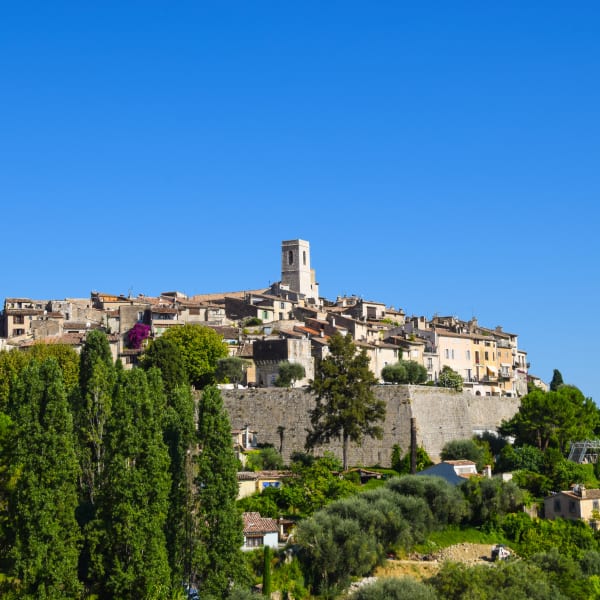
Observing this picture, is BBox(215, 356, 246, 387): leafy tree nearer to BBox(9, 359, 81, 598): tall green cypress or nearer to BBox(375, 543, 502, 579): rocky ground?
BBox(375, 543, 502, 579): rocky ground

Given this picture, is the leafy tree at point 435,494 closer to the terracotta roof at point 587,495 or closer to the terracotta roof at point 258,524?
the terracotta roof at point 587,495

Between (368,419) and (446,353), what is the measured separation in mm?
26520

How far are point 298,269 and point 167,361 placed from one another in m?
50.6

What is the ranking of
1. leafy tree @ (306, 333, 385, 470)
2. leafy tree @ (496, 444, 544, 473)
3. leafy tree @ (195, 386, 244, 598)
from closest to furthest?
1. leafy tree @ (195, 386, 244, 598)
2. leafy tree @ (306, 333, 385, 470)
3. leafy tree @ (496, 444, 544, 473)

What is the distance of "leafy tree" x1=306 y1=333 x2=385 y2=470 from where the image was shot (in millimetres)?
56406

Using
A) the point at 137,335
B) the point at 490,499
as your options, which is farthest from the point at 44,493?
the point at 137,335

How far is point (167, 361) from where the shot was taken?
63719mm

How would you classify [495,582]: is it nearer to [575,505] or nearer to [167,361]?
[575,505]

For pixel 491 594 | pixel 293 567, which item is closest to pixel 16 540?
pixel 293 567

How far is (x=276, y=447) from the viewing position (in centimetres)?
6119

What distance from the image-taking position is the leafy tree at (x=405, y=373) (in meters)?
70.6

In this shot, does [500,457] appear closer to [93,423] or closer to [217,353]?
[217,353]

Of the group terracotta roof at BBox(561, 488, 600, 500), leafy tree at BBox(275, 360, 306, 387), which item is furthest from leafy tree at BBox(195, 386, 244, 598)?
leafy tree at BBox(275, 360, 306, 387)

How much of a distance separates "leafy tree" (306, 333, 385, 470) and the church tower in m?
53.9
